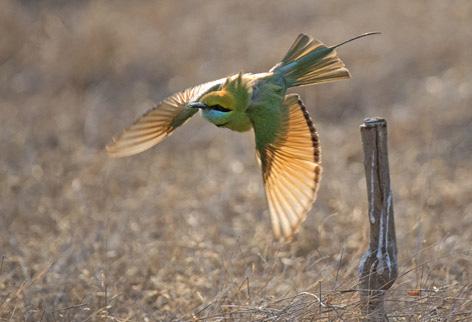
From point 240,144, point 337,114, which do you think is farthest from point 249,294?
point 337,114

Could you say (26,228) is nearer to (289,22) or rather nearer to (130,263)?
(130,263)

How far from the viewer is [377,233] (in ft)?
10.5

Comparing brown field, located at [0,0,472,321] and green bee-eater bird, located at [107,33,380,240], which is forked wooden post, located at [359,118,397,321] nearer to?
brown field, located at [0,0,472,321]

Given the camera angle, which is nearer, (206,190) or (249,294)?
(249,294)

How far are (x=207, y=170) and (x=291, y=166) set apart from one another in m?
2.42

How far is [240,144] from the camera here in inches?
243

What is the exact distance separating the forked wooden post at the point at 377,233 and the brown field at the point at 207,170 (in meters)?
0.06

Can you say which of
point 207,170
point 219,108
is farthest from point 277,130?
→ point 207,170

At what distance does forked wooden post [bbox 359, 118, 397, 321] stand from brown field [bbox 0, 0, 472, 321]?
6 centimetres

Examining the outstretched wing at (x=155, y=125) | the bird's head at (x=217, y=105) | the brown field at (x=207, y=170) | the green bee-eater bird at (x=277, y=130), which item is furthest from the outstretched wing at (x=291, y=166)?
the outstretched wing at (x=155, y=125)

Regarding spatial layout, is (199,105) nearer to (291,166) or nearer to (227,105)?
(227,105)

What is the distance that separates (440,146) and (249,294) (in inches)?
106

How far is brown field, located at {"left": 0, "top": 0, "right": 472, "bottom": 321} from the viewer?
3.77 meters

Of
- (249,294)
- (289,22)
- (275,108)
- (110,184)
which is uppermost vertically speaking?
(289,22)
